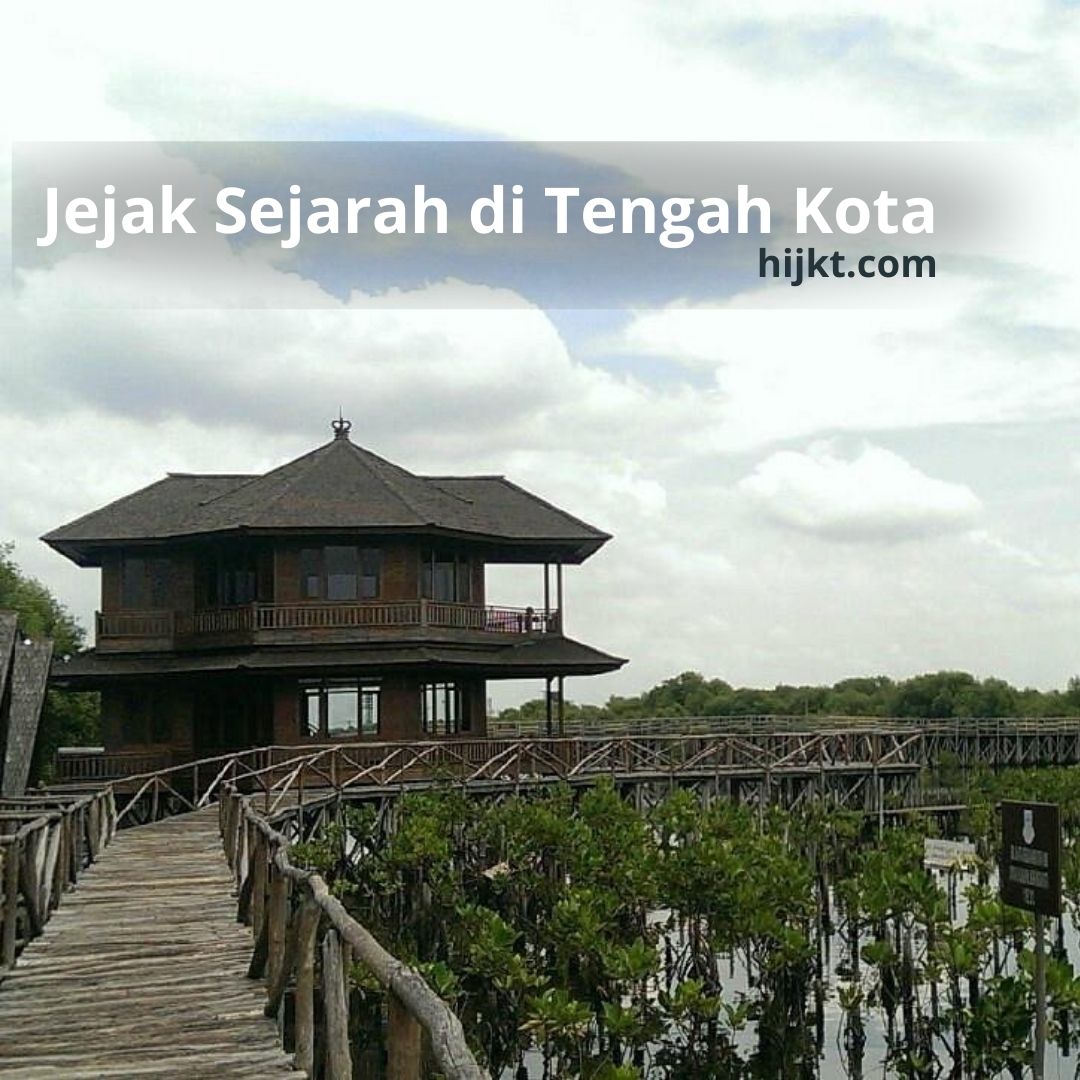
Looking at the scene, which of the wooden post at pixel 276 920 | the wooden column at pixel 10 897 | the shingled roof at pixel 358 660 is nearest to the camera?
the wooden post at pixel 276 920

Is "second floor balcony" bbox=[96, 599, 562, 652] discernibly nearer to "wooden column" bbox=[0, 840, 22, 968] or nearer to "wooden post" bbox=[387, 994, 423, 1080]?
"wooden column" bbox=[0, 840, 22, 968]

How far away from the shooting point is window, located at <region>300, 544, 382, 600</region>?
32.5 m

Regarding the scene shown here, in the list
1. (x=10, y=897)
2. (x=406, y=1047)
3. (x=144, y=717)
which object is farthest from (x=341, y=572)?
(x=406, y=1047)

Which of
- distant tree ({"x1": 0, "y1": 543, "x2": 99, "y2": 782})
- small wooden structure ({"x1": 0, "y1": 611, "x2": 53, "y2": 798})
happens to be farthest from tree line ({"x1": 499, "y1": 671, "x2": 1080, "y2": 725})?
small wooden structure ({"x1": 0, "y1": 611, "x2": 53, "y2": 798})

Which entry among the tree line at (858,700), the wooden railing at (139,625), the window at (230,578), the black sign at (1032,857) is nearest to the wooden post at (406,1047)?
the black sign at (1032,857)

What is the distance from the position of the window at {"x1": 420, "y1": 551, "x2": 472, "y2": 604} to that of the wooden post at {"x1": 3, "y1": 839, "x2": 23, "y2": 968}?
22254 mm

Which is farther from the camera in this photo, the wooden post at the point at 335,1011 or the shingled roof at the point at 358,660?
the shingled roof at the point at 358,660

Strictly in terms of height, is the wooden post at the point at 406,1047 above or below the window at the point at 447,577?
below

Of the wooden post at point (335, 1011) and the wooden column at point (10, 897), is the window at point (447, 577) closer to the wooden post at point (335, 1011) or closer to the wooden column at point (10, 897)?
the wooden column at point (10, 897)

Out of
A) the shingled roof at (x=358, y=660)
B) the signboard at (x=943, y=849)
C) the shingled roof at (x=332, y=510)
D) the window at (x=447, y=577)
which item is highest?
the shingled roof at (x=332, y=510)

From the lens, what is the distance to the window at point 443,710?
1318 inches

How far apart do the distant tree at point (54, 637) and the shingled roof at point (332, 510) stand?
10.1 m

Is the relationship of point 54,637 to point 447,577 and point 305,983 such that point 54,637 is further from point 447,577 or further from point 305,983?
point 305,983

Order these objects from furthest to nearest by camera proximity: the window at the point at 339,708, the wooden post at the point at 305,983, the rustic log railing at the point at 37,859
Answer: the window at the point at 339,708, the rustic log railing at the point at 37,859, the wooden post at the point at 305,983
